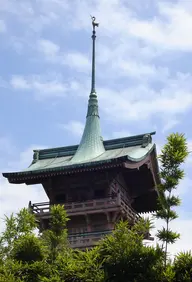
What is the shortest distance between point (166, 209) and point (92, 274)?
3219 millimetres

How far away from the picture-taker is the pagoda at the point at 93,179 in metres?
29.6

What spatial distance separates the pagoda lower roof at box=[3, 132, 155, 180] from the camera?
3020 cm

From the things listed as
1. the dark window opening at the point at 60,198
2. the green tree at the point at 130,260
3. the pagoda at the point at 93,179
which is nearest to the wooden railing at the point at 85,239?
the pagoda at the point at 93,179

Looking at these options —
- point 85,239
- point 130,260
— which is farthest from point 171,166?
point 85,239

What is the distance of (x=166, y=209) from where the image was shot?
20.5 m

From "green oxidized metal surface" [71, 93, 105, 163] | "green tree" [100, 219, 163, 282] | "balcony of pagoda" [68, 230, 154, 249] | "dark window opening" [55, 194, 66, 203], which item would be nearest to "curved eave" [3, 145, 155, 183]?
"green oxidized metal surface" [71, 93, 105, 163]

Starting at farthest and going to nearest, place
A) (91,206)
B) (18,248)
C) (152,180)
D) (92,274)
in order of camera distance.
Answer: (152,180) < (91,206) < (18,248) < (92,274)

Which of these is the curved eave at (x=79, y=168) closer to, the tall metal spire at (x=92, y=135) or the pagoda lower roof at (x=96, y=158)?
the pagoda lower roof at (x=96, y=158)

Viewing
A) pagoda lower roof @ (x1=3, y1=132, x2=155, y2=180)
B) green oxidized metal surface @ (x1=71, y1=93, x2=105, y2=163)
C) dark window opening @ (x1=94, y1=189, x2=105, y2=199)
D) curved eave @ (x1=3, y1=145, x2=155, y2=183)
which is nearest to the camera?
curved eave @ (x1=3, y1=145, x2=155, y2=183)

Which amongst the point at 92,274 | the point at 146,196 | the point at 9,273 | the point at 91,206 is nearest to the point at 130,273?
the point at 92,274

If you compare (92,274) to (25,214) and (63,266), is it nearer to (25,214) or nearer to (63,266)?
(63,266)

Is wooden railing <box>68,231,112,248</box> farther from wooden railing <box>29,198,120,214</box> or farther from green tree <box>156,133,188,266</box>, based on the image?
green tree <box>156,133,188,266</box>

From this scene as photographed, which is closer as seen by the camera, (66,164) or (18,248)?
(18,248)

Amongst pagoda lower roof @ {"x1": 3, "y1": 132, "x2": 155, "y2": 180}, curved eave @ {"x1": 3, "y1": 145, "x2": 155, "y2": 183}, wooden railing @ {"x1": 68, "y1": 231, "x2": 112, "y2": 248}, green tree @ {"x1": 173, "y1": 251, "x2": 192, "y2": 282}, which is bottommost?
green tree @ {"x1": 173, "y1": 251, "x2": 192, "y2": 282}
